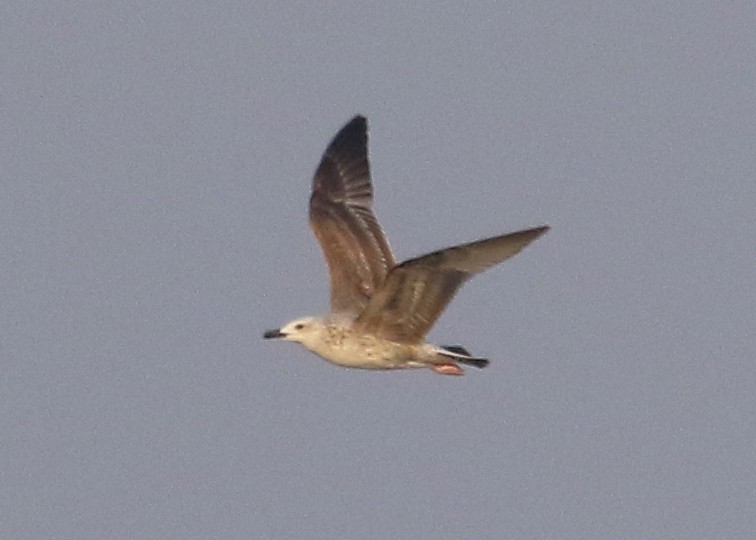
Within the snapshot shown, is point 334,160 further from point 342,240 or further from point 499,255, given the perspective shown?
point 499,255

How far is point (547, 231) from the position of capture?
14.7 meters

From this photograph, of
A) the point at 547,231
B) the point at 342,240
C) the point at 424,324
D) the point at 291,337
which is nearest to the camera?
the point at 547,231

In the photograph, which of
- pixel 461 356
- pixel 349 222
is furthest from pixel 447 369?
pixel 349 222

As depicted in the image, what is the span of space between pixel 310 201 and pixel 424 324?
375 cm

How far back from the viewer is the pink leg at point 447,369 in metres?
17.6

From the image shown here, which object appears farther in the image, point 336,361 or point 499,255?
point 336,361

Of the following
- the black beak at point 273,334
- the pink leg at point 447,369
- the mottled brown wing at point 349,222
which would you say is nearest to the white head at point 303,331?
the black beak at point 273,334

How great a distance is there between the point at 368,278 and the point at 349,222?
43.4 inches

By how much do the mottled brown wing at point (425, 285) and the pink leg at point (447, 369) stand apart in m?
0.56

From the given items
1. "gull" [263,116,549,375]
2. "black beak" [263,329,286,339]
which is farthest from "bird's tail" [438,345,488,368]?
"black beak" [263,329,286,339]

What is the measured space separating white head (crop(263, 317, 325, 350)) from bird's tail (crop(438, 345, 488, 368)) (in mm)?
1259

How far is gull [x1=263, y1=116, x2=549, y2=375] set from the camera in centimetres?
1591

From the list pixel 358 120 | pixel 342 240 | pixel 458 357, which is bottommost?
pixel 458 357

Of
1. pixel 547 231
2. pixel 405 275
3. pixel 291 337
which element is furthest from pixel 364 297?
pixel 547 231
